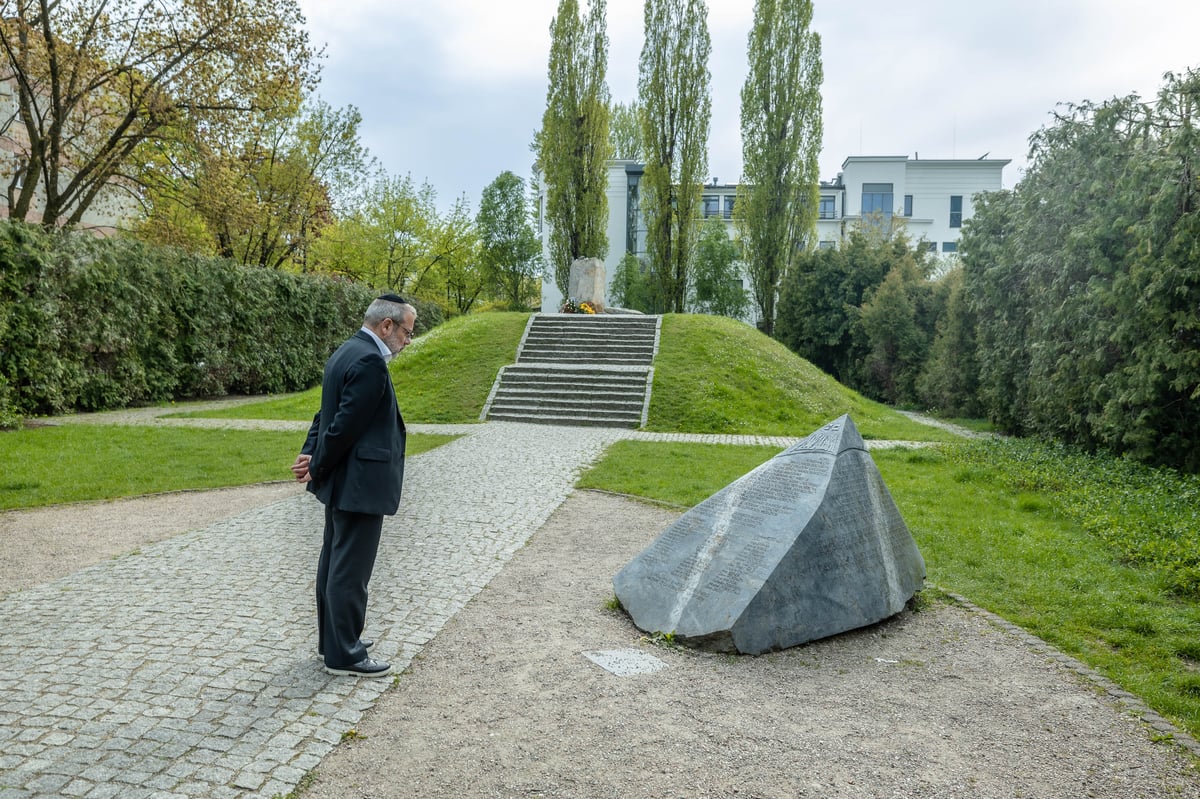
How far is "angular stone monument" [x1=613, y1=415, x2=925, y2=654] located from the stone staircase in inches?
464

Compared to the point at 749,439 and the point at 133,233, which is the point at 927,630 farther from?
the point at 133,233

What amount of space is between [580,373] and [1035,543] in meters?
13.9

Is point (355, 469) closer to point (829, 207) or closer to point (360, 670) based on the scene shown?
point (360, 670)

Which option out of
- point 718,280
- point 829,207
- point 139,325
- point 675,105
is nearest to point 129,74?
point 139,325

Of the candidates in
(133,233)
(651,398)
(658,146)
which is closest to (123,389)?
(133,233)

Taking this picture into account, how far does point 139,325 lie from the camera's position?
1955cm

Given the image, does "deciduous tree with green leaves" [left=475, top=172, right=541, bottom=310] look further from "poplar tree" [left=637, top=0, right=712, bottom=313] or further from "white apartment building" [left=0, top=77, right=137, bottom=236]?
"white apartment building" [left=0, top=77, right=137, bottom=236]

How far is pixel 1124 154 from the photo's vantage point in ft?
44.4

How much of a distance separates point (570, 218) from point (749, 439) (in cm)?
2329

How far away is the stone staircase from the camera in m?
18.5

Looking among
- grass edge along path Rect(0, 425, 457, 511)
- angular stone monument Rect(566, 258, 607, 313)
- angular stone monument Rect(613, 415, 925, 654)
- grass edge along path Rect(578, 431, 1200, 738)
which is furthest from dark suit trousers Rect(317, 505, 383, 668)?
angular stone monument Rect(566, 258, 607, 313)

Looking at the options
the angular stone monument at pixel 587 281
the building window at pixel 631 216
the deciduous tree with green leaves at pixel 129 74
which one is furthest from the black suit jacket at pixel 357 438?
the building window at pixel 631 216

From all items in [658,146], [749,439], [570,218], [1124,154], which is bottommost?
[749,439]

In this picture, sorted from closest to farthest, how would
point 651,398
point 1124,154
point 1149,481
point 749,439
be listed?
point 1149,481
point 1124,154
point 749,439
point 651,398
